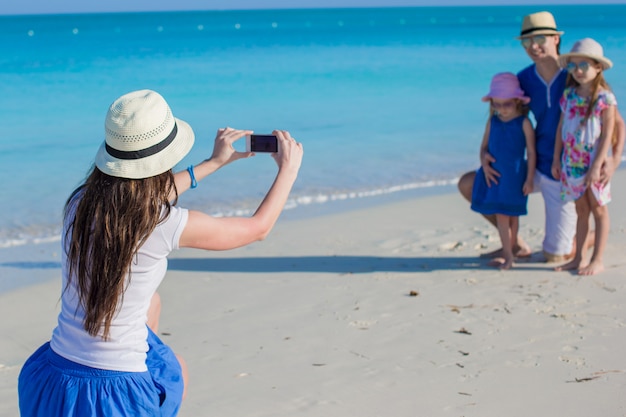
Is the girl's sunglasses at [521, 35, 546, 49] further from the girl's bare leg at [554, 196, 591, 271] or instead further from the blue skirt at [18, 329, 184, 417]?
the blue skirt at [18, 329, 184, 417]

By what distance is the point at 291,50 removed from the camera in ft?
104

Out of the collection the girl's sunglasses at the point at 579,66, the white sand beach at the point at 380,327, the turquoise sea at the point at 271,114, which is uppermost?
the girl's sunglasses at the point at 579,66

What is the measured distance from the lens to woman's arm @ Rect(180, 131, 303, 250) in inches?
92.8

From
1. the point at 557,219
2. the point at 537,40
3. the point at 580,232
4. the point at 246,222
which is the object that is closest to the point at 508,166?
the point at 557,219

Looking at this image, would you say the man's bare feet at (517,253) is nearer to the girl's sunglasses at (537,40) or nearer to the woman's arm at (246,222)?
the girl's sunglasses at (537,40)

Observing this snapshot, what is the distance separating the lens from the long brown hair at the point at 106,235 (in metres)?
2.23

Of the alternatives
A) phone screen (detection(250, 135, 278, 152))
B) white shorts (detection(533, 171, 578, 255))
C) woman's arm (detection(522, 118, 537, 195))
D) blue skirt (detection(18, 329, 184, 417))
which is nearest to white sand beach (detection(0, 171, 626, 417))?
white shorts (detection(533, 171, 578, 255))

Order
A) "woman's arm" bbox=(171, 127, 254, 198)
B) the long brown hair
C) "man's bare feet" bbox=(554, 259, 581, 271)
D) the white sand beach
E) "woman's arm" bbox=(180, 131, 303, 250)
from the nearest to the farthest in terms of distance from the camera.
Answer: the long brown hair
"woman's arm" bbox=(180, 131, 303, 250)
"woman's arm" bbox=(171, 127, 254, 198)
the white sand beach
"man's bare feet" bbox=(554, 259, 581, 271)

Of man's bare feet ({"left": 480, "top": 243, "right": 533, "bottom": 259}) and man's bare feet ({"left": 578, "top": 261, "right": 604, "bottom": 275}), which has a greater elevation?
man's bare feet ({"left": 578, "top": 261, "right": 604, "bottom": 275})

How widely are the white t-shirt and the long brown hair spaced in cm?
4

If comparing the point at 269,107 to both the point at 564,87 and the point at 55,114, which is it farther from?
the point at 564,87

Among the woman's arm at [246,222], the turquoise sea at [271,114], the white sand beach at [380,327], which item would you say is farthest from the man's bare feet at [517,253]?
the woman's arm at [246,222]

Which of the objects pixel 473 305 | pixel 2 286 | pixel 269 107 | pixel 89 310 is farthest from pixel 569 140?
pixel 269 107

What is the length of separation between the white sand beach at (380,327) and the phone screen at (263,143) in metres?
1.25
